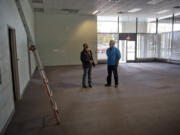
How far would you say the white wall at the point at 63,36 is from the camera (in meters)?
9.70

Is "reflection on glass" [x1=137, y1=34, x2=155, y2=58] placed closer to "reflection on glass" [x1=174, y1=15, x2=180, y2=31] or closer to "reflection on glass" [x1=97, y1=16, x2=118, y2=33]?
"reflection on glass" [x1=174, y1=15, x2=180, y2=31]

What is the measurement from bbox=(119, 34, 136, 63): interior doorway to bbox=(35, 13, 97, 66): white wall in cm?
242

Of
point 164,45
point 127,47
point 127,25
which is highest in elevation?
point 127,25

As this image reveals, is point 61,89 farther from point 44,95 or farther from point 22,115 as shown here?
point 22,115

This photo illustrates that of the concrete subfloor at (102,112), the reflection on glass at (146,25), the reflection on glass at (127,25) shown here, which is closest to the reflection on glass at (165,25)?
the reflection on glass at (146,25)

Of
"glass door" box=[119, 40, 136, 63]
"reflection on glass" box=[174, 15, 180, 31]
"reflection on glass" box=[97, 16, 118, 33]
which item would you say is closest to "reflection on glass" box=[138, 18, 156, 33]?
"glass door" box=[119, 40, 136, 63]

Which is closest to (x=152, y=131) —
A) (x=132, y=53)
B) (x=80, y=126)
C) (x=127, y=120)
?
(x=127, y=120)

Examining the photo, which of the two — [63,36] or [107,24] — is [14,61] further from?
[107,24]

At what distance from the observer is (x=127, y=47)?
1179 cm

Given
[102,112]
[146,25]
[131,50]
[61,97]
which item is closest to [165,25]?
[146,25]

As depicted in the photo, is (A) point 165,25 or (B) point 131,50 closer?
(A) point 165,25

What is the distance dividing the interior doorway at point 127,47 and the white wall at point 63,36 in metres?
2.42

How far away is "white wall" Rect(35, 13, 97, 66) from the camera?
9695 mm

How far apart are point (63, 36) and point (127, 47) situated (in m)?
5.18
